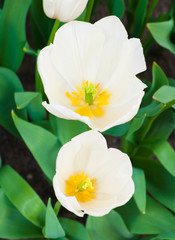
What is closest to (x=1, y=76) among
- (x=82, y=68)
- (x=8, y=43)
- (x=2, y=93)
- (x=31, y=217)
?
(x=2, y=93)

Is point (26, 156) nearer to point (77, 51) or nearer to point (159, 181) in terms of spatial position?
point (159, 181)

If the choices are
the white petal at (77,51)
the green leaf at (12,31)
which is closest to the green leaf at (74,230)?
the white petal at (77,51)

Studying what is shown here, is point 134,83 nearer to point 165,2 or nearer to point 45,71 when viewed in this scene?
point 45,71

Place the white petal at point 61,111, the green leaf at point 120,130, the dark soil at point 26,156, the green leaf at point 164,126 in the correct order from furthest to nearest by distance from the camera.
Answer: the dark soil at point 26,156 → the green leaf at point 164,126 → the green leaf at point 120,130 → the white petal at point 61,111

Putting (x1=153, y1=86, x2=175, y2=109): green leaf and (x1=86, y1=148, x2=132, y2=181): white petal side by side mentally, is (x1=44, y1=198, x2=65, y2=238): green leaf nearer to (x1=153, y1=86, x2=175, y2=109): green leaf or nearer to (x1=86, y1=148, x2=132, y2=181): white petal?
(x1=86, y1=148, x2=132, y2=181): white petal

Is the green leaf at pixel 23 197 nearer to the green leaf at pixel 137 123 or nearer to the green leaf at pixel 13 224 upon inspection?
the green leaf at pixel 13 224

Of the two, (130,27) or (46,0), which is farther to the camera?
(130,27)

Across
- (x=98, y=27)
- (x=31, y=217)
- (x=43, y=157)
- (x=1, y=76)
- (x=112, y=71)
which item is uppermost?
(x=98, y=27)
